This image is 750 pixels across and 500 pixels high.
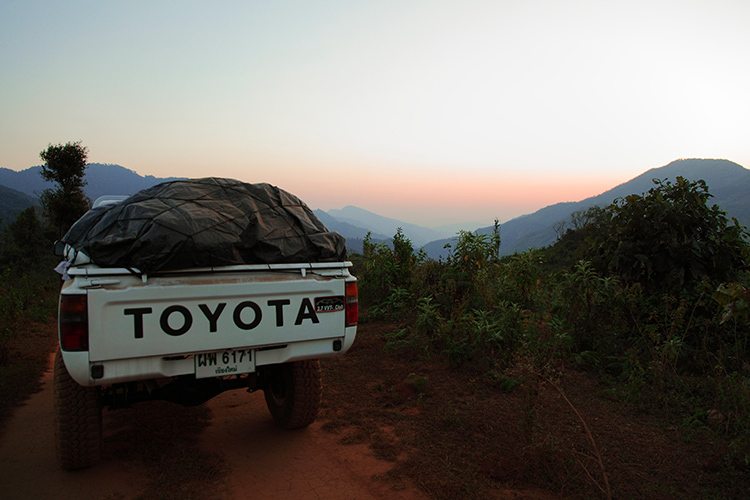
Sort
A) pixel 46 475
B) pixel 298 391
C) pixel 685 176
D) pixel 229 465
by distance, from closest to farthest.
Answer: pixel 46 475, pixel 229 465, pixel 298 391, pixel 685 176

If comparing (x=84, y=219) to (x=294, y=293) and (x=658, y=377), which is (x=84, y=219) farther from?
(x=658, y=377)

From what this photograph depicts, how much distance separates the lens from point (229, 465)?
10.6 feet

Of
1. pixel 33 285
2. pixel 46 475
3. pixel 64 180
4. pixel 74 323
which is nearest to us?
pixel 74 323

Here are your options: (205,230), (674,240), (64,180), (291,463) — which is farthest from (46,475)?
(64,180)

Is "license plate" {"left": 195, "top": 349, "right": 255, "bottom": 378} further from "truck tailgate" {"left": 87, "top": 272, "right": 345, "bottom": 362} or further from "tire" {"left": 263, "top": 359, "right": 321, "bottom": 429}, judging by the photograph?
"tire" {"left": 263, "top": 359, "right": 321, "bottom": 429}

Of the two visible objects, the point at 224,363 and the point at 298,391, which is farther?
the point at 298,391

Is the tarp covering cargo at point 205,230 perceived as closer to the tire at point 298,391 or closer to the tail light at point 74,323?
the tail light at point 74,323

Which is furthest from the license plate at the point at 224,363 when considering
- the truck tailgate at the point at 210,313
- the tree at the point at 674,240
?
the tree at the point at 674,240

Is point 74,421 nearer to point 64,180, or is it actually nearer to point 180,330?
point 180,330

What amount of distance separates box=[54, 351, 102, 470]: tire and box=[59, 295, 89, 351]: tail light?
64cm

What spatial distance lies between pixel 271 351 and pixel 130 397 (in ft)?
3.48

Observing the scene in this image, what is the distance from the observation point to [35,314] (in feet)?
27.1

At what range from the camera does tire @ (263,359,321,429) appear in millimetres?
3662

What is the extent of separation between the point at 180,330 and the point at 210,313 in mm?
206
